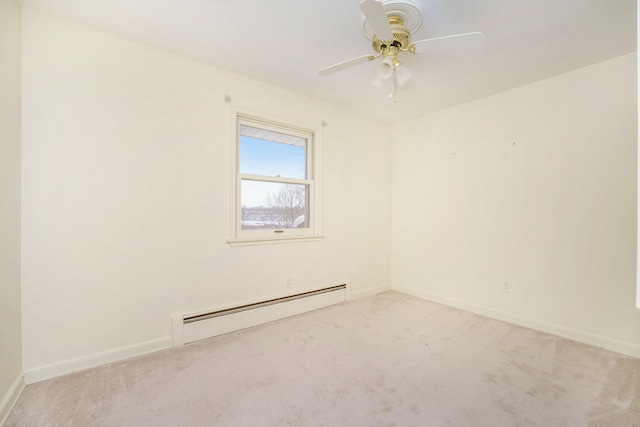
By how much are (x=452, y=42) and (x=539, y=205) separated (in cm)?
199

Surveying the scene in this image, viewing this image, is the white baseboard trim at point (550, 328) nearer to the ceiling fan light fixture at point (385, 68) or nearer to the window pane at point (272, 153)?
the window pane at point (272, 153)

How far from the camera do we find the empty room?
5.62 ft

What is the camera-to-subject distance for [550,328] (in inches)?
104

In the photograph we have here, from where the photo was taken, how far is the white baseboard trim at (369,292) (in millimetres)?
3637

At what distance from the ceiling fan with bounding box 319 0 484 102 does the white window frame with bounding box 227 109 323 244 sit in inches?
44.8

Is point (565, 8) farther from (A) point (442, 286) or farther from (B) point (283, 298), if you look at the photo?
(B) point (283, 298)

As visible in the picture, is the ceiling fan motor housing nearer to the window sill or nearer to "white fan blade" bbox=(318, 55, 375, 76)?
"white fan blade" bbox=(318, 55, 375, 76)

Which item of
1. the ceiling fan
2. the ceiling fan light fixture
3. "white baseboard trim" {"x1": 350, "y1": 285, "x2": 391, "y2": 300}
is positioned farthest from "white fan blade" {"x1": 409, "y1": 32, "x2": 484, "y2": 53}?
"white baseboard trim" {"x1": 350, "y1": 285, "x2": 391, "y2": 300}

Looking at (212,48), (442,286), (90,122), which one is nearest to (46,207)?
(90,122)

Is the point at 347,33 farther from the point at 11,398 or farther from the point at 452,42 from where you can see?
the point at 11,398

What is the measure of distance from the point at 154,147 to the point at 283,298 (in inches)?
73.2

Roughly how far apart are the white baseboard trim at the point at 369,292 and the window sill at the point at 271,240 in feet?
3.05

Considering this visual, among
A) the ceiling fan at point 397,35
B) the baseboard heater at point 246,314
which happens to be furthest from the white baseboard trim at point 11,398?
the ceiling fan at point 397,35

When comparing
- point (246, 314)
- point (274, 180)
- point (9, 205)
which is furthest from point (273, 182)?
point (9, 205)
